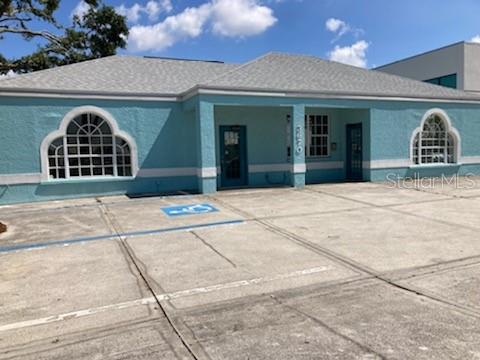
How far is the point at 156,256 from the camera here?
20.2 ft

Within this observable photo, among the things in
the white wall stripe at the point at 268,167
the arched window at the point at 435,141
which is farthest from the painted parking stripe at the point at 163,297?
the arched window at the point at 435,141

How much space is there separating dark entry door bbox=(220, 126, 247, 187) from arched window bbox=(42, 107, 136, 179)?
3558 mm

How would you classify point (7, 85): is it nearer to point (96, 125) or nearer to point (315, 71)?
point (96, 125)

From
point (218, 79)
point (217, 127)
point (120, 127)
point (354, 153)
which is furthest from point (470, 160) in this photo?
point (120, 127)

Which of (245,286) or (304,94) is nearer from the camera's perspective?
(245,286)

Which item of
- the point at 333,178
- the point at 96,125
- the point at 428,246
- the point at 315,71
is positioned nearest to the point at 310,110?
the point at 315,71

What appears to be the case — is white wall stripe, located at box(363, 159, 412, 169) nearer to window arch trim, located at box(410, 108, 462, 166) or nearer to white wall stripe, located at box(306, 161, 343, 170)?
window arch trim, located at box(410, 108, 462, 166)

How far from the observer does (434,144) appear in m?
17.7

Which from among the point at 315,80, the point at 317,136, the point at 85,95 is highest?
the point at 315,80

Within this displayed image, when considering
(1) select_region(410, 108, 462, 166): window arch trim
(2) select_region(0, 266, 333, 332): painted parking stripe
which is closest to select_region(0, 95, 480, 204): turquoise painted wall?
(1) select_region(410, 108, 462, 166): window arch trim

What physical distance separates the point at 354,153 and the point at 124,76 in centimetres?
→ 1041

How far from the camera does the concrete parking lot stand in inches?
134

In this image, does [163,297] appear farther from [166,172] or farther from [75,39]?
[75,39]

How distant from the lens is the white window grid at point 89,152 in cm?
1313
